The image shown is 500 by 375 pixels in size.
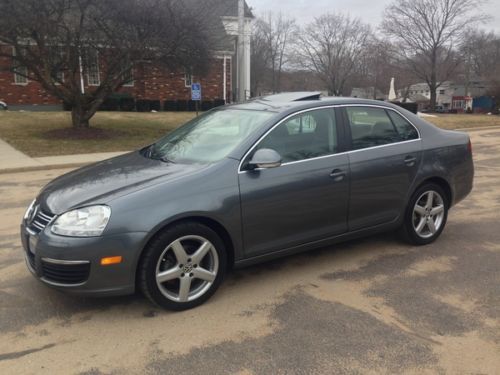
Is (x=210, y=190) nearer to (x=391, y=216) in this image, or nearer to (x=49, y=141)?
(x=391, y=216)

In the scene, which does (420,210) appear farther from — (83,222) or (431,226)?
(83,222)

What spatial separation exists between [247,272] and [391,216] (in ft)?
5.05

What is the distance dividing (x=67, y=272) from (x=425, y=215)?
139 inches

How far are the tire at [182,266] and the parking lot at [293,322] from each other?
121 millimetres

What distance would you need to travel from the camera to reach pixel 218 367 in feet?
9.01

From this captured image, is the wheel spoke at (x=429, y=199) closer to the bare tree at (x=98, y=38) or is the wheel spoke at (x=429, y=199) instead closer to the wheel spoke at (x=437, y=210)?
the wheel spoke at (x=437, y=210)

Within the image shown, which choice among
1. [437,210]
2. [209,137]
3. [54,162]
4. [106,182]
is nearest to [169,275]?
[106,182]

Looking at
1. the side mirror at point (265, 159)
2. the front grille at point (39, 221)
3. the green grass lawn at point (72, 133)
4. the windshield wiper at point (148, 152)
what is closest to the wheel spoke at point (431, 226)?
the side mirror at point (265, 159)

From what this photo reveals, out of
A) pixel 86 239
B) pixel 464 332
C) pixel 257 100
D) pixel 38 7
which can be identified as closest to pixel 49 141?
pixel 38 7

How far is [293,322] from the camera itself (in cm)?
326

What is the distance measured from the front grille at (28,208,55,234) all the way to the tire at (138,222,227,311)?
75 cm

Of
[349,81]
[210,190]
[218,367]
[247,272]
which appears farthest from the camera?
[349,81]

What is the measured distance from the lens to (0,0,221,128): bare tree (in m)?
13.5

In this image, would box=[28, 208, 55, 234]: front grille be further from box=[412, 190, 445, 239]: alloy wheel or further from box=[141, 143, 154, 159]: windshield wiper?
box=[412, 190, 445, 239]: alloy wheel
